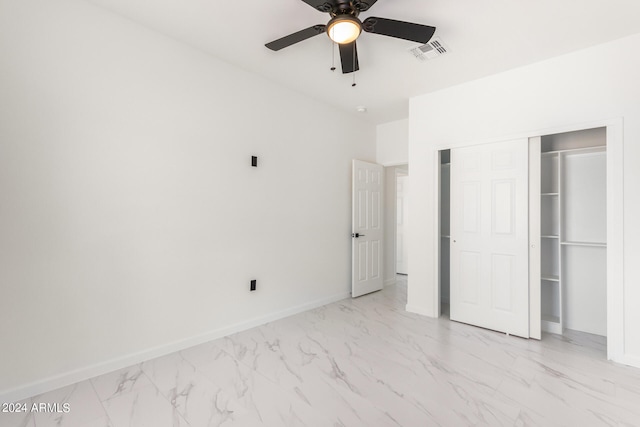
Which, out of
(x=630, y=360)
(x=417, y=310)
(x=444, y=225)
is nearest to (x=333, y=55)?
(x=444, y=225)

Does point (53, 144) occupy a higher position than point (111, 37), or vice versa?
point (111, 37)

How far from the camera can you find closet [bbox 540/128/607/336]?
10.7 feet

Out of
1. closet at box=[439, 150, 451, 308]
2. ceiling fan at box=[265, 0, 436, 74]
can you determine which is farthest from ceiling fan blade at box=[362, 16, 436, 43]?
closet at box=[439, 150, 451, 308]

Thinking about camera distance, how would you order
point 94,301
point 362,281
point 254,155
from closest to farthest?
point 94,301, point 254,155, point 362,281

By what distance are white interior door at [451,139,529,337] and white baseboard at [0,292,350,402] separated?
2.17 meters

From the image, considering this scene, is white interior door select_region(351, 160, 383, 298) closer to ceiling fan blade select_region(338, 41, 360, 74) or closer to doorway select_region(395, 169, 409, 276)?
doorway select_region(395, 169, 409, 276)

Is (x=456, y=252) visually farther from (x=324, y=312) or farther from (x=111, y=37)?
(x=111, y=37)

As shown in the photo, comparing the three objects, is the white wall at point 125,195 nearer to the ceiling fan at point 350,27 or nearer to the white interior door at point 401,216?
the ceiling fan at point 350,27

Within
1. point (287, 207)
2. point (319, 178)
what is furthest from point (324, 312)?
point (319, 178)

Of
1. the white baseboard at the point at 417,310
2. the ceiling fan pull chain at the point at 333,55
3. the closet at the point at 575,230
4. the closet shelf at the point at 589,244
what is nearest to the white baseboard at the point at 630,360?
the closet at the point at 575,230

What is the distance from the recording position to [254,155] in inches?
136

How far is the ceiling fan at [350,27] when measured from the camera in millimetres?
1947

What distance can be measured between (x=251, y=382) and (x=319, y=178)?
8.54 feet

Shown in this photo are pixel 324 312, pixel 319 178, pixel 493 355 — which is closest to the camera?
pixel 493 355
